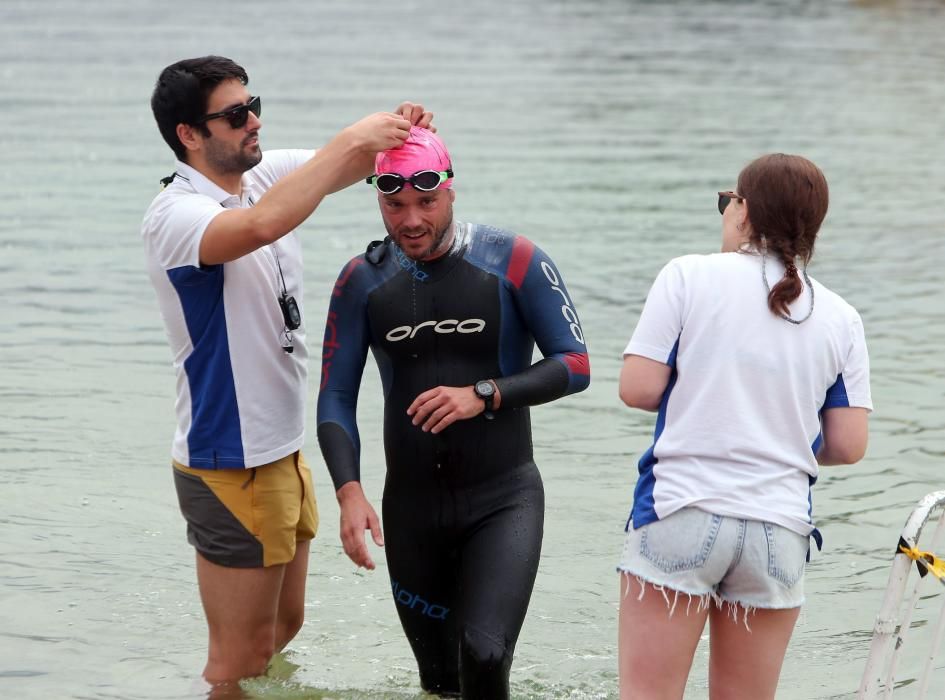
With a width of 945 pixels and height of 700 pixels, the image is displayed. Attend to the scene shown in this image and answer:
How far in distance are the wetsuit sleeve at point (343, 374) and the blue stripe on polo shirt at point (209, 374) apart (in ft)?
1.04

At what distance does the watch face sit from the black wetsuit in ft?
0.16

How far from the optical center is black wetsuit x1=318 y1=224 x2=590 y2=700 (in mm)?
5000

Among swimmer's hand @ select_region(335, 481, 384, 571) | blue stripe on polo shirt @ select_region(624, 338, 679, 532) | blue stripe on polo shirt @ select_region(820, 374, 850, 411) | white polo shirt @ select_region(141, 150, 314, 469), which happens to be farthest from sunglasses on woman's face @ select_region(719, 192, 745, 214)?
white polo shirt @ select_region(141, 150, 314, 469)

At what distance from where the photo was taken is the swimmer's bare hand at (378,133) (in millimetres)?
4723

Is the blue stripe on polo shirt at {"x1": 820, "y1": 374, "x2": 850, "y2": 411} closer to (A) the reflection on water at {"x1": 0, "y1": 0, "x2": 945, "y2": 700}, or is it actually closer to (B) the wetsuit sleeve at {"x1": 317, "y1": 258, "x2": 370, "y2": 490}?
(B) the wetsuit sleeve at {"x1": 317, "y1": 258, "x2": 370, "y2": 490}

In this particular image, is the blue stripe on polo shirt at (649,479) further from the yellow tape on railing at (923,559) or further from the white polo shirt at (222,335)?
the white polo shirt at (222,335)

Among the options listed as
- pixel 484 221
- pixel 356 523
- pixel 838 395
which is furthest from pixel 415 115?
pixel 484 221

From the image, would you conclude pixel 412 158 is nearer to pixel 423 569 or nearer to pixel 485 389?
pixel 485 389

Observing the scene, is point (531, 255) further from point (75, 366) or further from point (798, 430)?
point (75, 366)

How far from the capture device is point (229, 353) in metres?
5.04

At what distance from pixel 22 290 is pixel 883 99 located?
18.6m

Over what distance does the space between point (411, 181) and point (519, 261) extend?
50 cm

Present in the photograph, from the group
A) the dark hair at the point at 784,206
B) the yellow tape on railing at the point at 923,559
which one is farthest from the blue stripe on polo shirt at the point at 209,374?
the yellow tape on railing at the point at 923,559

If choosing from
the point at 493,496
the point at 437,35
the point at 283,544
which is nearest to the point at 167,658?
the point at 283,544
